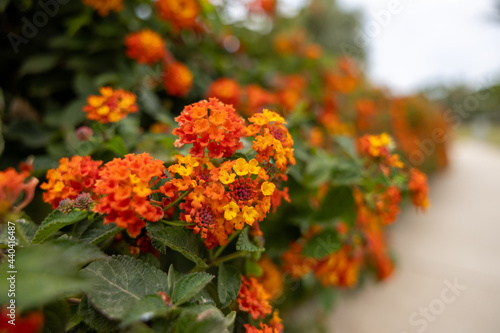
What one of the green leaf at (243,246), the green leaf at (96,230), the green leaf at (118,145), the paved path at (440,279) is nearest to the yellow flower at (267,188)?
the green leaf at (243,246)

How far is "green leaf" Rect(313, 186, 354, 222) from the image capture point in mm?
1150

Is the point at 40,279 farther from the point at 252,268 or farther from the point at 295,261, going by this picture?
the point at 295,261

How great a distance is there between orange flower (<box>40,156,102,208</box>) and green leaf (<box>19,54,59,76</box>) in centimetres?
91

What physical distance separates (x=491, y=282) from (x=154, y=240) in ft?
8.49

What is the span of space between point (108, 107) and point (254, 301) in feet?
2.16

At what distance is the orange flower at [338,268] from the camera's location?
1.36 meters

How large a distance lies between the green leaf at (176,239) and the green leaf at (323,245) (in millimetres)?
491

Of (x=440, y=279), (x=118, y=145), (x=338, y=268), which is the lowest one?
(x=440, y=279)

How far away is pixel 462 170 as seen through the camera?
4848mm

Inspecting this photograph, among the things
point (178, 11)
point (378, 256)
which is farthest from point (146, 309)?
point (378, 256)

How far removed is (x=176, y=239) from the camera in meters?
0.65

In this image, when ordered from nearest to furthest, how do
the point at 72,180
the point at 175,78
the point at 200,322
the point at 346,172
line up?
the point at 200,322 < the point at 72,180 < the point at 346,172 < the point at 175,78

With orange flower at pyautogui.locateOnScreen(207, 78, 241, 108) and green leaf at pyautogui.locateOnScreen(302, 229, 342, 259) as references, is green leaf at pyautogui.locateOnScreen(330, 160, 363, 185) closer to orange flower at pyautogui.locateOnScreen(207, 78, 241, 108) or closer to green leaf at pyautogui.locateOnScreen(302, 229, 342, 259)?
green leaf at pyautogui.locateOnScreen(302, 229, 342, 259)

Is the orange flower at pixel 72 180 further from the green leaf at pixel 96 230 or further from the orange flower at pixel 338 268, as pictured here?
the orange flower at pixel 338 268
